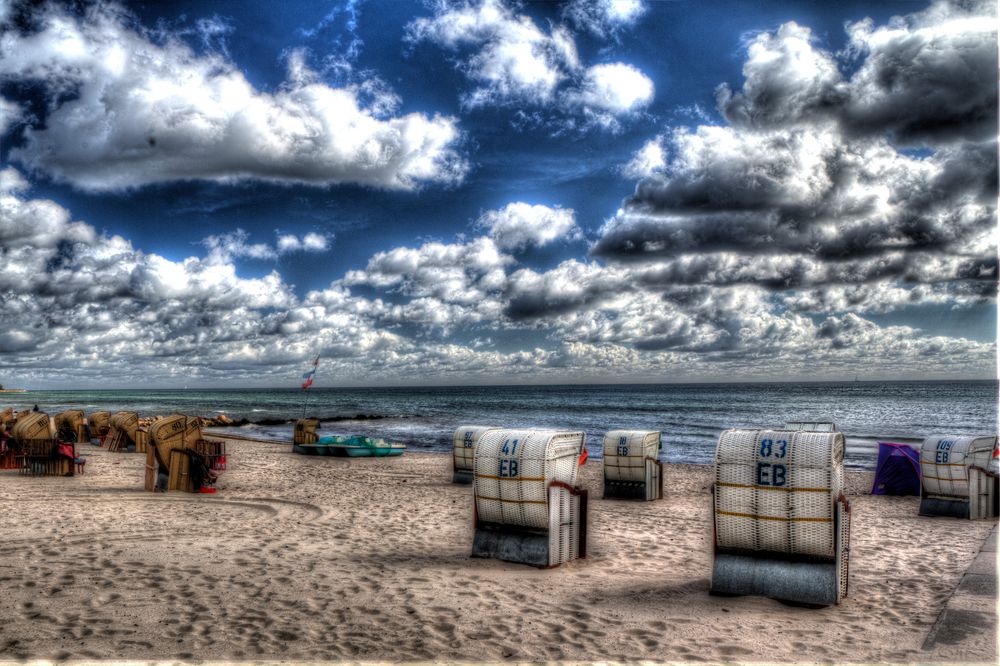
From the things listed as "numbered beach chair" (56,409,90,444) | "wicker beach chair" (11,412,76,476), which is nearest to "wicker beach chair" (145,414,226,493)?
"wicker beach chair" (11,412,76,476)

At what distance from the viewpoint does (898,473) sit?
17.7 meters

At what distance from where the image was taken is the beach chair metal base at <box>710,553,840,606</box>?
7.25 meters

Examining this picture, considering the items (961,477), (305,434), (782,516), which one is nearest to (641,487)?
(961,477)

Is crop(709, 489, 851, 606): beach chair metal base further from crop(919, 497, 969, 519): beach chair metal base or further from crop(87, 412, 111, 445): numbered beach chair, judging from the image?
crop(87, 412, 111, 445): numbered beach chair

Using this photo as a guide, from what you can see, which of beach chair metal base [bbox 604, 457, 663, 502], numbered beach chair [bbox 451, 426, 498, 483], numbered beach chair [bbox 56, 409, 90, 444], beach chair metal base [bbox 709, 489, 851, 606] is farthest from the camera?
numbered beach chair [bbox 56, 409, 90, 444]

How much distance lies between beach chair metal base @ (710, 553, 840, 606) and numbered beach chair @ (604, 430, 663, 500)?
7.84m

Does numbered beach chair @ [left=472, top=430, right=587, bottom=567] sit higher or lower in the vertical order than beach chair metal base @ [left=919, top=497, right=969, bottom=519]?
higher

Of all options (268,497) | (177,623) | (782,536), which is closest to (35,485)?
(268,497)

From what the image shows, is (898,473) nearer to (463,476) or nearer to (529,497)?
(463,476)

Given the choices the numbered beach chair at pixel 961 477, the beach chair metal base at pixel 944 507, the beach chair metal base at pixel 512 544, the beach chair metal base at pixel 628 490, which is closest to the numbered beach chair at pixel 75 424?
the beach chair metal base at pixel 628 490

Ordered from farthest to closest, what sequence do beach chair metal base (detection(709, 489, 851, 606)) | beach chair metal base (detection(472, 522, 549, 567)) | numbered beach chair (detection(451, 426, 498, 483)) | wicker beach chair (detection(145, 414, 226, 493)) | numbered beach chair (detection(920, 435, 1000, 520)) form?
numbered beach chair (detection(451, 426, 498, 483)) < wicker beach chair (detection(145, 414, 226, 493)) < numbered beach chair (detection(920, 435, 1000, 520)) < beach chair metal base (detection(472, 522, 549, 567)) < beach chair metal base (detection(709, 489, 851, 606))

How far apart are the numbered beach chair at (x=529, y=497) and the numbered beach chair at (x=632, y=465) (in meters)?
6.41

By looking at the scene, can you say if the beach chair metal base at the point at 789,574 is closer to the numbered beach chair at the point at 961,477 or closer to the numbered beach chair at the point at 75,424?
the numbered beach chair at the point at 961,477

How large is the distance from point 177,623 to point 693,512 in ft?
35.6
